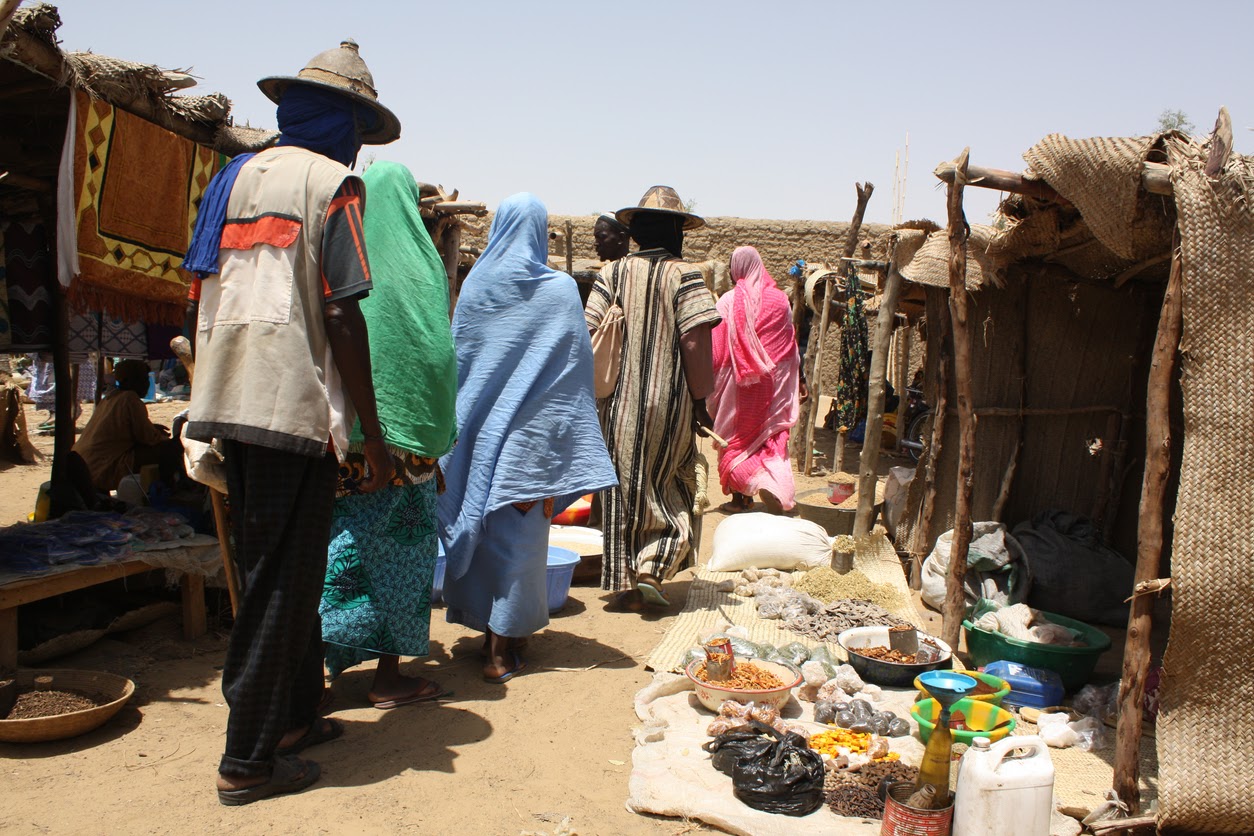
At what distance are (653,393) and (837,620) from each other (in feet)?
5.36

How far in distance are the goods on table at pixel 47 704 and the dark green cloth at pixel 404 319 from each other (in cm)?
152

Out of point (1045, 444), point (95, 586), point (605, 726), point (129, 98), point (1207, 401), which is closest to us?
point (1207, 401)

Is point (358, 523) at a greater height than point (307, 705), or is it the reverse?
point (358, 523)

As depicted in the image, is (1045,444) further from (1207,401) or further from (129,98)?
(129,98)

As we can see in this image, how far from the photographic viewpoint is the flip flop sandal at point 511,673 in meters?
4.10

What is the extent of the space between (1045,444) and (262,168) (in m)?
5.24

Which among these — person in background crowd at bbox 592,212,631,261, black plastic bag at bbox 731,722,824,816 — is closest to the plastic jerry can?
black plastic bag at bbox 731,722,824,816

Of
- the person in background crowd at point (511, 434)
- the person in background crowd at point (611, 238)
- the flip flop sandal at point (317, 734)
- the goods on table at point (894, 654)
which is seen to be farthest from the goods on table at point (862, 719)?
the person in background crowd at point (611, 238)

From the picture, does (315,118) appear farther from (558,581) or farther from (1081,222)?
(1081,222)

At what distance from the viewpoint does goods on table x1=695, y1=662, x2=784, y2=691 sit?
12.5ft

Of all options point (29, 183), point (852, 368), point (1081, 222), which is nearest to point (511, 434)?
point (1081, 222)

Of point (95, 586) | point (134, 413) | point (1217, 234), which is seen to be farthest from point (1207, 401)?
point (134, 413)

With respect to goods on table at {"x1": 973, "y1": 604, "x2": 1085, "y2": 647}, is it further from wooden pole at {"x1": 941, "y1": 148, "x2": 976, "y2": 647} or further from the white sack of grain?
the white sack of grain

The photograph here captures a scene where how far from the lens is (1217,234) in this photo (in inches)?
123
